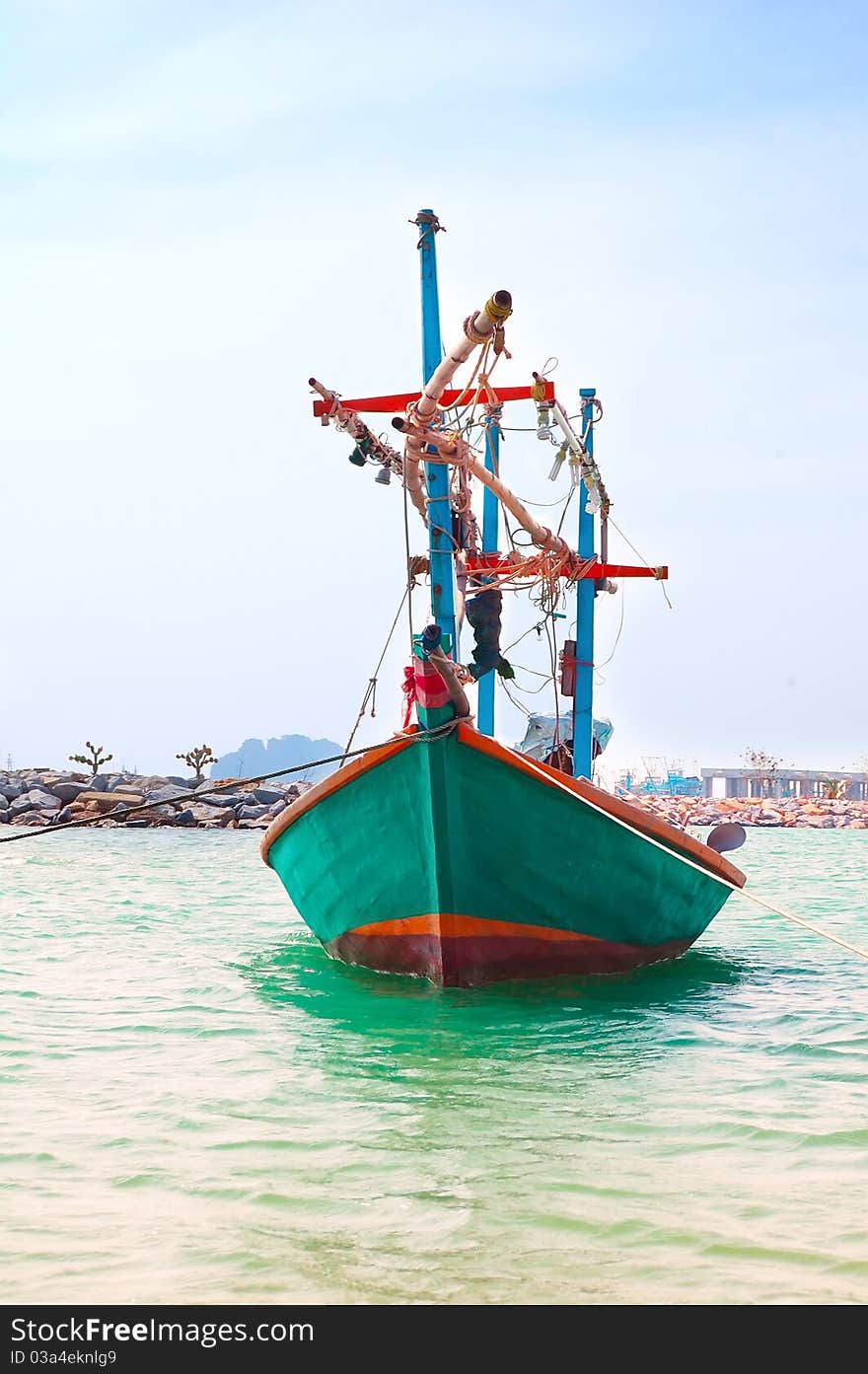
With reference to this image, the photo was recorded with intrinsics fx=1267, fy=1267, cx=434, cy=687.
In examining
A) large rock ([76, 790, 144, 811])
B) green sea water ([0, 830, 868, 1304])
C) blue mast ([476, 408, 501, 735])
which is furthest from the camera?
large rock ([76, 790, 144, 811])

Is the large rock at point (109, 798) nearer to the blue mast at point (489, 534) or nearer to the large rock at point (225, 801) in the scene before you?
the large rock at point (225, 801)

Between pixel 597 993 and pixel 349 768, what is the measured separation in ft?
7.63

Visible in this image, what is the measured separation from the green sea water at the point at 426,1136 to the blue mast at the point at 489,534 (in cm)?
307

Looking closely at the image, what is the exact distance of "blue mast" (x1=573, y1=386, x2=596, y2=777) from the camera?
41.4 ft

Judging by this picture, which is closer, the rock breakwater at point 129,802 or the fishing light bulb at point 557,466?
the fishing light bulb at point 557,466

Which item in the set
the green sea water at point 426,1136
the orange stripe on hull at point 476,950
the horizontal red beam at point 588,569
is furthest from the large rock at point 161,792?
the orange stripe on hull at point 476,950

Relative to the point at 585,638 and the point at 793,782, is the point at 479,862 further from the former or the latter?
the point at 793,782

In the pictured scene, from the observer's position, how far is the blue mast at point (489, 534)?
10131 millimetres

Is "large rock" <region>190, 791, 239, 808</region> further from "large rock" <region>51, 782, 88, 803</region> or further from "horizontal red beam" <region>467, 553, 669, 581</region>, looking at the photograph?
"horizontal red beam" <region>467, 553, 669, 581</region>

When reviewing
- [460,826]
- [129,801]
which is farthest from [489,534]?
[129,801]

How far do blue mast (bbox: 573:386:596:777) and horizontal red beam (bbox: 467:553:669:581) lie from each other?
5.4 inches

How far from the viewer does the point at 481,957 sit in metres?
8.59

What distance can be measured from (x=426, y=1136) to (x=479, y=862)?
3.20 meters

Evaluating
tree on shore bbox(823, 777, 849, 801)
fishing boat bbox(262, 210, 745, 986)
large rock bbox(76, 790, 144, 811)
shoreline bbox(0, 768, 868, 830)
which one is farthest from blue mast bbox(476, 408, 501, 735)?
tree on shore bbox(823, 777, 849, 801)
